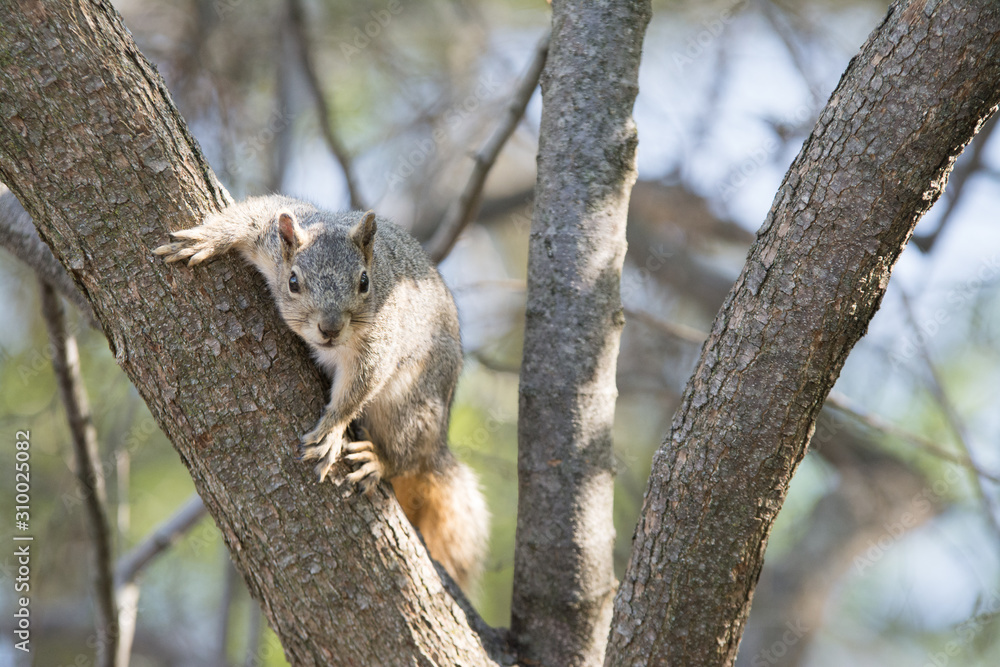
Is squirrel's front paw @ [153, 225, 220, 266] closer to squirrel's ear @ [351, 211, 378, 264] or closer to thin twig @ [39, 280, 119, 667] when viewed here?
squirrel's ear @ [351, 211, 378, 264]

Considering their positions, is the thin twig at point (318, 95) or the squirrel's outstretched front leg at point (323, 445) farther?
the thin twig at point (318, 95)

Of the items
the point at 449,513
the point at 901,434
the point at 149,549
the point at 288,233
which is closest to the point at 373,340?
the point at 288,233

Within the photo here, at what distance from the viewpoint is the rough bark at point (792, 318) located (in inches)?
65.7

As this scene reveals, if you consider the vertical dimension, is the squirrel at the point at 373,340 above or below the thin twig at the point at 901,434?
below

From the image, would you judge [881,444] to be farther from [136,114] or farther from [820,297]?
[136,114]

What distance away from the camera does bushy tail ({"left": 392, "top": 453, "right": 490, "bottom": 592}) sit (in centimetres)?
297

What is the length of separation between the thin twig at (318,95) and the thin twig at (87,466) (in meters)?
1.68

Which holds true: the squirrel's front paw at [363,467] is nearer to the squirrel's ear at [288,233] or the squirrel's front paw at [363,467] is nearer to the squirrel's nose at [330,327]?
the squirrel's nose at [330,327]

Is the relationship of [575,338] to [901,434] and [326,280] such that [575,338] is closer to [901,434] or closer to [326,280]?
[326,280]

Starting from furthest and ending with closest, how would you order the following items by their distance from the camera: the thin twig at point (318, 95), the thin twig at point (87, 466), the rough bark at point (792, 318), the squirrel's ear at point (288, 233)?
the thin twig at point (318, 95) < the thin twig at point (87, 466) < the squirrel's ear at point (288, 233) < the rough bark at point (792, 318)

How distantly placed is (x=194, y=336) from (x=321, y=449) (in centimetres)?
42

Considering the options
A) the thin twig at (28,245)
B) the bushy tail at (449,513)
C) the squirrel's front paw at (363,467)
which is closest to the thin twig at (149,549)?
the bushy tail at (449,513)

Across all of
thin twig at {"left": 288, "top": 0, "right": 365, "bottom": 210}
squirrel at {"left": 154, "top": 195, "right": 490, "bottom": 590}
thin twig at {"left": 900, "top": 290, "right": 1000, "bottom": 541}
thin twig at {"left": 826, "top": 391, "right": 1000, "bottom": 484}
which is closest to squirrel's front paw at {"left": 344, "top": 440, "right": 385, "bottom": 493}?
squirrel at {"left": 154, "top": 195, "right": 490, "bottom": 590}

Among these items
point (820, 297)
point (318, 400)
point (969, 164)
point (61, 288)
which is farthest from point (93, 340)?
point (969, 164)
